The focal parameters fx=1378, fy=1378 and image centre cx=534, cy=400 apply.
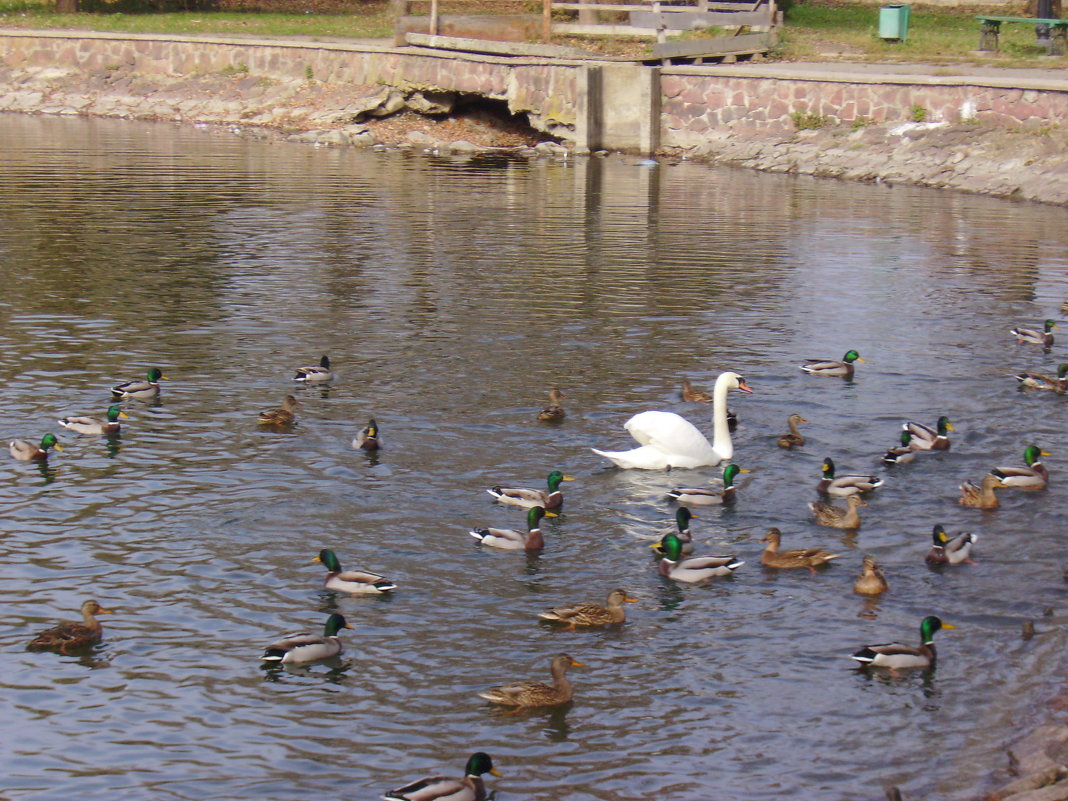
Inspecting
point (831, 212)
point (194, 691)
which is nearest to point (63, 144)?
point (831, 212)

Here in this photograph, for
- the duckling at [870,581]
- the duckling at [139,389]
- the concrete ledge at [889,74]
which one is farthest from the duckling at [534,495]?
the concrete ledge at [889,74]

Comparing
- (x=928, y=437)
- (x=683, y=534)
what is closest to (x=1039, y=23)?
→ (x=928, y=437)

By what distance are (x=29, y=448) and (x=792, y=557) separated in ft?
28.4

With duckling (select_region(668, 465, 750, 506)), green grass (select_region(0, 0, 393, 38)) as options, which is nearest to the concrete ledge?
green grass (select_region(0, 0, 393, 38))

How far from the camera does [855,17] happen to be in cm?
5516

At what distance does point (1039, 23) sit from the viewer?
44.3 metres

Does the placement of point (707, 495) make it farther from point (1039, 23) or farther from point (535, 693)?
point (1039, 23)

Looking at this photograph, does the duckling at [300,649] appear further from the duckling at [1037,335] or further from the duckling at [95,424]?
the duckling at [1037,335]

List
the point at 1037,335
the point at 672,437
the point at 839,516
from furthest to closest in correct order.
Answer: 1. the point at 1037,335
2. the point at 672,437
3. the point at 839,516

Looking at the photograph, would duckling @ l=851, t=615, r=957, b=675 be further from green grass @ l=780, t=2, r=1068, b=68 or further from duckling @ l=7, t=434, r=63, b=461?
green grass @ l=780, t=2, r=1068, b=68

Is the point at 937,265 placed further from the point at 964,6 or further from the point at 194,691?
the point at 964,6

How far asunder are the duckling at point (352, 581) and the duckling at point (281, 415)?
4.58m

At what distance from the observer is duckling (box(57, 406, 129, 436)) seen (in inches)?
654

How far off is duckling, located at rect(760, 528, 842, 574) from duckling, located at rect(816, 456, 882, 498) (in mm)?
1641
